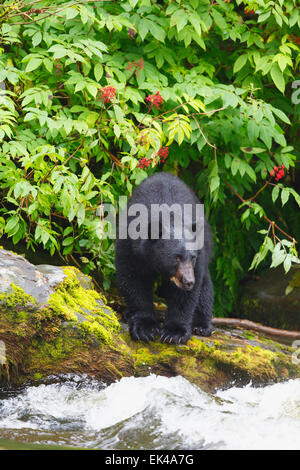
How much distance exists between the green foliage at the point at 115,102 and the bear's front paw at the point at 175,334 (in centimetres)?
99

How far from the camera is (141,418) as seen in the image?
3.83 meters

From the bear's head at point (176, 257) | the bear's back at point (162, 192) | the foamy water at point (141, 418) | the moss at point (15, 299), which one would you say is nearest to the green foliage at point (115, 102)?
the bear's back at point (162, 192)

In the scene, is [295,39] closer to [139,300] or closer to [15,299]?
[139,300]

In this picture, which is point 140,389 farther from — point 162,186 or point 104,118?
point 104,118

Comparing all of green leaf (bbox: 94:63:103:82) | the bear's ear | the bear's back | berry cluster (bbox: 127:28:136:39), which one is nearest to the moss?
the bear's ear

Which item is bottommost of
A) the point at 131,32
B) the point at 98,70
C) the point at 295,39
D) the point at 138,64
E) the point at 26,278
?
the point at 26,278

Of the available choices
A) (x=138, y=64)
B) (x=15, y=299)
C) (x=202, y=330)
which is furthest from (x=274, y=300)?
(x=15, y=299)

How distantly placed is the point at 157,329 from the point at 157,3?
3295mm

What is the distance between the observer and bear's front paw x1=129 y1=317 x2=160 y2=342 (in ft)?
16.5

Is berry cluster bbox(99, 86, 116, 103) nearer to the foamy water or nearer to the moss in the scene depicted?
the moss

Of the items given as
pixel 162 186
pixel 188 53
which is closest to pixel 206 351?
pixel 162 186

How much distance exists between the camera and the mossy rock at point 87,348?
4.04 metres

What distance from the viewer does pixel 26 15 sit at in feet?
17.4

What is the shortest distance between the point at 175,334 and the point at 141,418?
1322 millimetres
